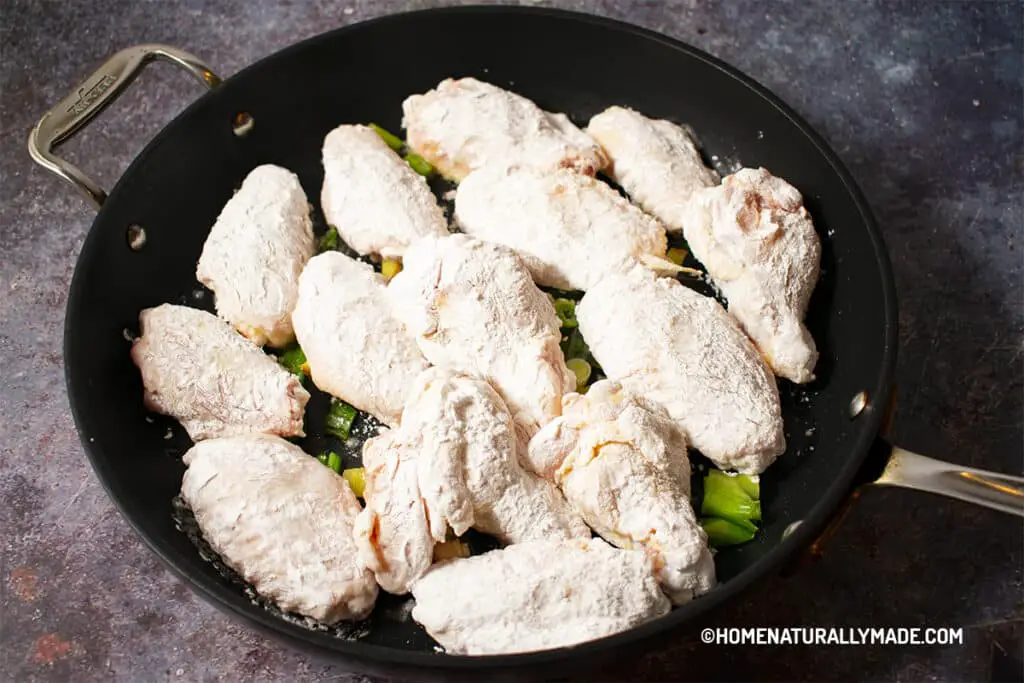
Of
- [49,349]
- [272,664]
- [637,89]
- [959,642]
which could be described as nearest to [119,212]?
[49,349]

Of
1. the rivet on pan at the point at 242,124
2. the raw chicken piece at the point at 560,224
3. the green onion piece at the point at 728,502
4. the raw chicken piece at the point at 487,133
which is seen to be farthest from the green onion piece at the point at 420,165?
the green onion piece at the point at 728,502

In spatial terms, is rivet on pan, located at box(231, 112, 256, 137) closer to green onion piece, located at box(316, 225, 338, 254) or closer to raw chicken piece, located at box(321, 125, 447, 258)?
raw chicken piece, located at box(321, 125, 447, 258)

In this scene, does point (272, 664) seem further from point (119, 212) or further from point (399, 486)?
point (119, 212)

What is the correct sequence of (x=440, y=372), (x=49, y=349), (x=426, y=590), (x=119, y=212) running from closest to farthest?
(x=426, y=590) < (x=440, y=372) < (x=119, y=212) < (x=49, y=349)

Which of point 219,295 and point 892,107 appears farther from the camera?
point 892,107

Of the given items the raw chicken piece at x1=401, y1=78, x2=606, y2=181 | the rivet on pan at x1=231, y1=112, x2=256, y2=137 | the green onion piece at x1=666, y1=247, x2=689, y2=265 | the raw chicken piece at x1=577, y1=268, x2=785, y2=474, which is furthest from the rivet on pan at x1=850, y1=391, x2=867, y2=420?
the rivet on pan at x1=231, y1=112, x2=256, y2=137

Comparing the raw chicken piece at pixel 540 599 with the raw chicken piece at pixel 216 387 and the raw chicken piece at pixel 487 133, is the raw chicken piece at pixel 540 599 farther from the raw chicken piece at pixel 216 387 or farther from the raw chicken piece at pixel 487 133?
the raw chicken piece at pixel 487 133
